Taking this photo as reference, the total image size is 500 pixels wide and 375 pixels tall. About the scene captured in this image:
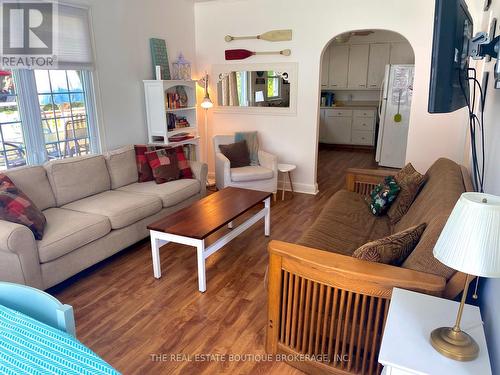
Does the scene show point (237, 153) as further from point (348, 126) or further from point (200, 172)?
point (348, 126)

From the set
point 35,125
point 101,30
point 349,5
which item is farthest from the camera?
point 349,5

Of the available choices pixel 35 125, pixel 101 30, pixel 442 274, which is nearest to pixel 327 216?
pixel 442 274

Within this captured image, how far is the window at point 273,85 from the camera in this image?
Result: 489cm

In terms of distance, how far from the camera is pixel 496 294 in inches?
53.7

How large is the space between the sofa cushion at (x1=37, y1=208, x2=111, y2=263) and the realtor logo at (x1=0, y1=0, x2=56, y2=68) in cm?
134

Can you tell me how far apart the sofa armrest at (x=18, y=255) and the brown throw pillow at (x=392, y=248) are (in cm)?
205

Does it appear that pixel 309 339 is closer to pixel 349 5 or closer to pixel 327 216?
pixel 327 216

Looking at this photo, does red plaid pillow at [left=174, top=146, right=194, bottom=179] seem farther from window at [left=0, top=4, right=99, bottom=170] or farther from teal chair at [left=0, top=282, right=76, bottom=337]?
teal chair at [left=0, top=282, right=76, bottom=337]

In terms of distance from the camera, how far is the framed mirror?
15.9 ft

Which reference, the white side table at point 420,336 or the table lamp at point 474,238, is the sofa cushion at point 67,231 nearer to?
the white side table at point 420,336

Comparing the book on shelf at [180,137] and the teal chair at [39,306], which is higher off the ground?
the book on shelf at [180,137]

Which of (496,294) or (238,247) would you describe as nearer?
(496,294)

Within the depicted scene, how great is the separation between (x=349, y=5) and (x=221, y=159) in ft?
7.79

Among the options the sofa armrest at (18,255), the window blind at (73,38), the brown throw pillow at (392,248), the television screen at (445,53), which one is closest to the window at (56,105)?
the window blind at (73,38)
